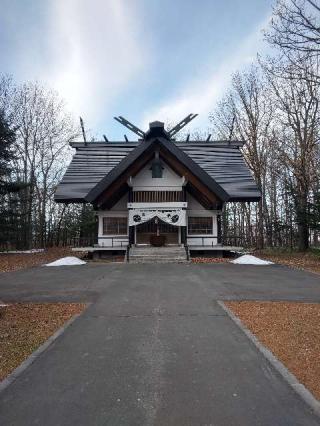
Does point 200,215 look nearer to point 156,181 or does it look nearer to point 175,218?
point 175,218

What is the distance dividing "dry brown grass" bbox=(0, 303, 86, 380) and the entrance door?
51.4 feet

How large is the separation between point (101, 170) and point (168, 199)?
5.41m

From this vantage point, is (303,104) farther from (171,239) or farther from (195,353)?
(195,353)

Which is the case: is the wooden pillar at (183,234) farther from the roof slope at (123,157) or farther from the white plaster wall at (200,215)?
the roof slope at (123,157)

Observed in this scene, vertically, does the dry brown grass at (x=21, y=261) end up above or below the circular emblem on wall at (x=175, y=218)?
below

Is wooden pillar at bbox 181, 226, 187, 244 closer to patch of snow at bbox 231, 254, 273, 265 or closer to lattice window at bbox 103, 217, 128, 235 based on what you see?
lattice window at bbox 103, 217, 128, 235

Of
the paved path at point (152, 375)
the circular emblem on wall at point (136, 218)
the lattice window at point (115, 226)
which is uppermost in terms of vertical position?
the circular emblem on wall at point (136, 218)

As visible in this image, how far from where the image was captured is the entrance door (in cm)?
2450

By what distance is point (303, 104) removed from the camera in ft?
85.8

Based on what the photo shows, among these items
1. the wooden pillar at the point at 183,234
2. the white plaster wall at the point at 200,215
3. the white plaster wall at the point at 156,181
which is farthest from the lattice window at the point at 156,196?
the wooden pillar at the point at 183,234

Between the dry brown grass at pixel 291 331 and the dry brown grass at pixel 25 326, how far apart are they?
3.41 m

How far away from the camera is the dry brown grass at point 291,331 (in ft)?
15.6

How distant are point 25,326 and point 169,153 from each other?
57.6ft

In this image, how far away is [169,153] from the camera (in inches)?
915
